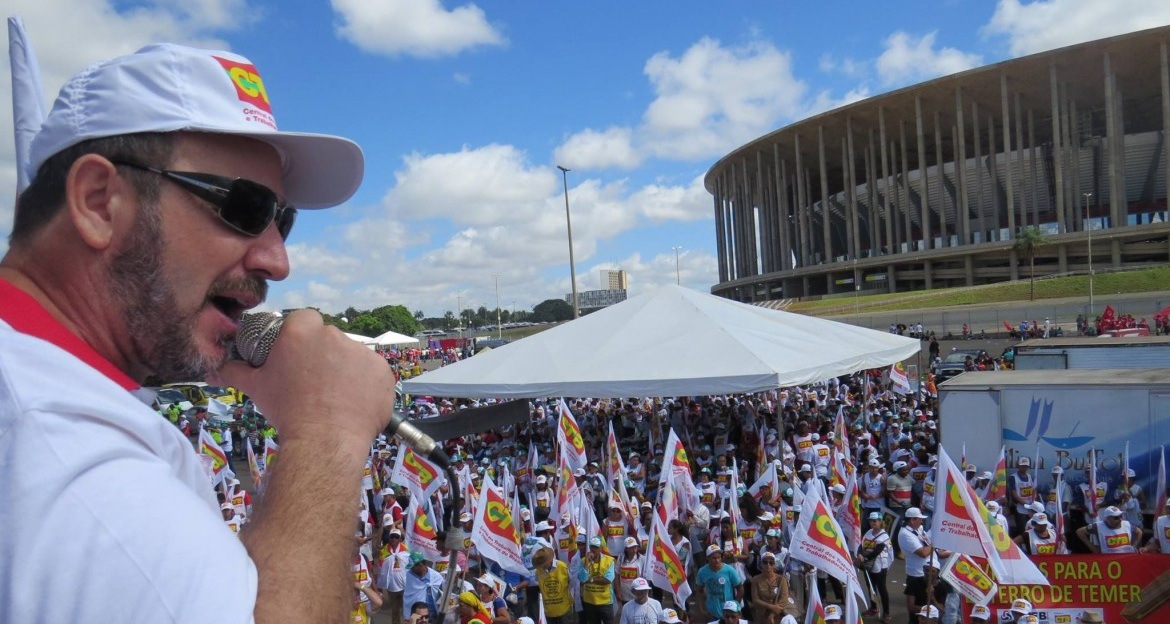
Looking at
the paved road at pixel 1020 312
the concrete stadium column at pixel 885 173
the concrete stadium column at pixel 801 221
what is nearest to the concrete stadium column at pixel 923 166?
the concrete stadium column at pixel 885 173

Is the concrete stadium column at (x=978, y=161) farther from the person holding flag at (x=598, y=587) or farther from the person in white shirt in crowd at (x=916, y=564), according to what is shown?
the person holding flag at (x=598, y=587)

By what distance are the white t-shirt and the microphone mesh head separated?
499 mm

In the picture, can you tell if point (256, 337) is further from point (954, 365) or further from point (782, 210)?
point (782, 210)

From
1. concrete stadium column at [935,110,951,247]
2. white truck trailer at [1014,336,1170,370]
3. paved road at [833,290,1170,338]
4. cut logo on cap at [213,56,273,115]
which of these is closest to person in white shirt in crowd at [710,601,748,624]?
cut logo on cap at [213,56,273,115]

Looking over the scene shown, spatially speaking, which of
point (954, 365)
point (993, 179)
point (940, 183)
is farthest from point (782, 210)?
point (954, 365)

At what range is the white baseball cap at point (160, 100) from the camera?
1022 mm

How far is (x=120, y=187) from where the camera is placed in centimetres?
102

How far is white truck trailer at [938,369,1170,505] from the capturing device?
11.1 meters

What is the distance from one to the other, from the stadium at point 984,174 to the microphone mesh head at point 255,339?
207 ft

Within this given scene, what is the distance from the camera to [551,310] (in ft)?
509

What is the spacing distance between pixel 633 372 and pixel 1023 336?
28509mm

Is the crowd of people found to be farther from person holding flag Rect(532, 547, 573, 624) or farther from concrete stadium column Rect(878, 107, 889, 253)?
concrete stadium column Rect(878, 107, 889, 253)

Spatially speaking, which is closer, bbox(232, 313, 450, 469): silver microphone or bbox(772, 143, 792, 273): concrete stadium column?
bbox(232, 313, 450, 469): silver microphone

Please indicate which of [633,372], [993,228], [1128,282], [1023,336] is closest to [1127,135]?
[993,228]
